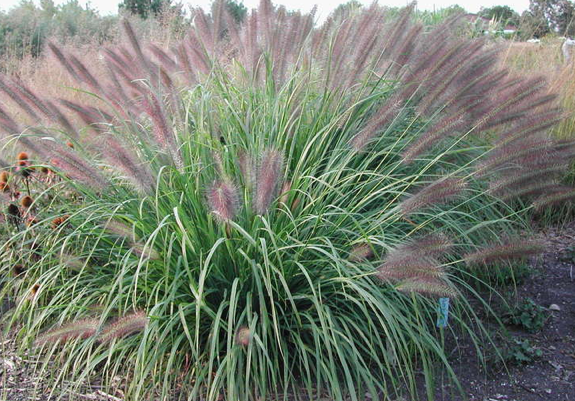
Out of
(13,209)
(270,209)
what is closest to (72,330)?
(270,209)

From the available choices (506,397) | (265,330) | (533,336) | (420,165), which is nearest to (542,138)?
(420,165)

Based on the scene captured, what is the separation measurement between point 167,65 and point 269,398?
8.03 ft

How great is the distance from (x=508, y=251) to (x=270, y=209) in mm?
1059

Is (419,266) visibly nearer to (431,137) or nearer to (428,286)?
(428,286)

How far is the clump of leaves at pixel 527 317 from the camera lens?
3096 mm

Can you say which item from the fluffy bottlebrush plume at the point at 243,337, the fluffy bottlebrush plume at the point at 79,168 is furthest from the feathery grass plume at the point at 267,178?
the fluffy bottlebrush plume at the point at 79,168

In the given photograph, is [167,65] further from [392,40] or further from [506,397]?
[506,397]

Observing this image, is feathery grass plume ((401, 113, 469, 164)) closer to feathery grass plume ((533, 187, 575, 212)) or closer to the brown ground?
feathery grass plume ((533, 187, 575, 212))

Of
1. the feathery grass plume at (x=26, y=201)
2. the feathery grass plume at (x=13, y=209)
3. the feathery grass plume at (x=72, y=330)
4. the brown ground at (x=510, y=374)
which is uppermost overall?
the feathery grass plume at (x=26, y=201)

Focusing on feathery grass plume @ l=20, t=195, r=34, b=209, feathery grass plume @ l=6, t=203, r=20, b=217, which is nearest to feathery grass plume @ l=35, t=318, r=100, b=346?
feathery grass plume @ l=20, t=195, r=34, b=209

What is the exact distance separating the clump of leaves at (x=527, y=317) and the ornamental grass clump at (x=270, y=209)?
0.22 m

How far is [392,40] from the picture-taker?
3.54 metres

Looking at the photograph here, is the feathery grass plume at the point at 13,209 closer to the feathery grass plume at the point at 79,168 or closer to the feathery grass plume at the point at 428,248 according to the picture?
the feathery grass plume at the point at 79,168

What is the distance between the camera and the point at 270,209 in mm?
2787
